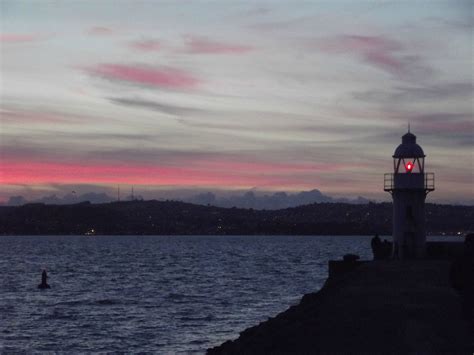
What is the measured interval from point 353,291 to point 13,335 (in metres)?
17.7

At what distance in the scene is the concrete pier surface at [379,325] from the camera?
16.0m

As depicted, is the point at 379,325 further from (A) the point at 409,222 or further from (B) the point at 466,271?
(A) the point at 409,222

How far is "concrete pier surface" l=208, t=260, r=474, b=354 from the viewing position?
16.0 meters

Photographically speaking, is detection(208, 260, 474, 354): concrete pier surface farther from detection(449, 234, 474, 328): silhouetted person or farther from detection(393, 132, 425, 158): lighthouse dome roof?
detection(393, 132, 425, 158): lighthouse dome roof

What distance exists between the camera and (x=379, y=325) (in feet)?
59.7

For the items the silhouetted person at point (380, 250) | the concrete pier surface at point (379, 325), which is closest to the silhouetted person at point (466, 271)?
the concrete pier surface at point (379, 325)

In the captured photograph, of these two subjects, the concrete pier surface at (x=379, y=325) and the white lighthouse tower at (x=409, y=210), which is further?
the white lighthouse tower at (x=409, y=210)

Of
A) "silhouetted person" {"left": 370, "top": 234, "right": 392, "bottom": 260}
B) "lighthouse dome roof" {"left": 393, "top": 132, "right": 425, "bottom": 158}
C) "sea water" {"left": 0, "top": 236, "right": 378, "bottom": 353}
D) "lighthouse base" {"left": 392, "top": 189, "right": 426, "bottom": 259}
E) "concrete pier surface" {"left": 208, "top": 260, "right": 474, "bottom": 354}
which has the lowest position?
"sea water" {"left": 0, "top": 236, "right": 378, "bottom": 353}

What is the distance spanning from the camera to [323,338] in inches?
672

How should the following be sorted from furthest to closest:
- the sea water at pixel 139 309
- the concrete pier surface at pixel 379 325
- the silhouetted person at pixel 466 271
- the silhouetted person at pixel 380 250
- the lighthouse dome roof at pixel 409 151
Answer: the silhouetted person at pixel 380 250
the lighthouse dome roof at pixel 409 151
the sea water at pixel 139 309
the silhouetted person at pixel 466 271
the concrete pier surface at pixel 379 325

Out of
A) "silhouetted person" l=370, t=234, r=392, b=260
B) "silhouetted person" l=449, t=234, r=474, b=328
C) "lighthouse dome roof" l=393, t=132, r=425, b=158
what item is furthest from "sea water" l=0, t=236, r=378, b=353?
"silhouetted person" l=449, t=234, r=474, b=328

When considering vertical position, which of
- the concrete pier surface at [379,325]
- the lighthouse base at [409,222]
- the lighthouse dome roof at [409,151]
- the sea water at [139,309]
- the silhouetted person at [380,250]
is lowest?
the sea water at [139,309]

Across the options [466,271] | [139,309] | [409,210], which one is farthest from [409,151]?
[466,271]

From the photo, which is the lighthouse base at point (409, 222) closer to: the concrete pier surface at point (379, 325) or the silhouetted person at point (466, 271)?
the concrete pier surface at point (379, 325)
